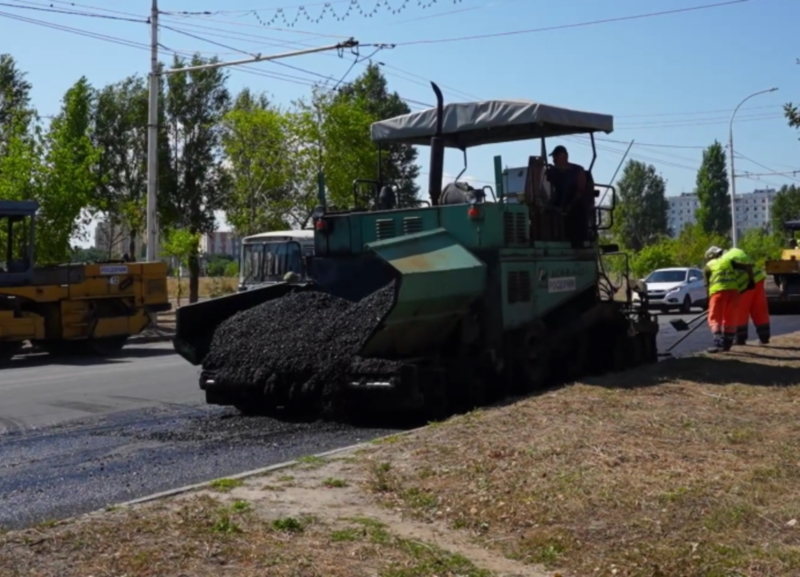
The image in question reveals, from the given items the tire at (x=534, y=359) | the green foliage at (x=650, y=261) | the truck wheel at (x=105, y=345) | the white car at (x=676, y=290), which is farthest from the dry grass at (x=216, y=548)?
the green foliage at (x=650, y=261)

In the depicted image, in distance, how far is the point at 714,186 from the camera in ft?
298

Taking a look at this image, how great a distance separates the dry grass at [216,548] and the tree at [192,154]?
4041 cm

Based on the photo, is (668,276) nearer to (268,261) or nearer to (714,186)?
(268,261)

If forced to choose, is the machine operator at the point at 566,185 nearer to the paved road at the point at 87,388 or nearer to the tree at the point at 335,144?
the paved road at the point at 87,388

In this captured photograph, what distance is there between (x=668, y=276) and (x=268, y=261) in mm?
14707

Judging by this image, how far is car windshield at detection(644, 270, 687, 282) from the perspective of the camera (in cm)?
3338

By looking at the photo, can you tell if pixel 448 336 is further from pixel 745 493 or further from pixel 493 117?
pixel 745 493

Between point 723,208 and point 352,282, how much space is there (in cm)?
8632

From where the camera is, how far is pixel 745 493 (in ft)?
21.5

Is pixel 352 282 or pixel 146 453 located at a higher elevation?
pixel 352 282

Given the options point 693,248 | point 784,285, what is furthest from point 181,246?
point 693,248

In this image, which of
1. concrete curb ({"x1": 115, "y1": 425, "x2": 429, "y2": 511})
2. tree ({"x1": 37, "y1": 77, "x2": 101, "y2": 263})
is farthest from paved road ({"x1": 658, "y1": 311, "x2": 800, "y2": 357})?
tree ({"x1": 37, "y1": 77, "x2": 101, "y2": 263})

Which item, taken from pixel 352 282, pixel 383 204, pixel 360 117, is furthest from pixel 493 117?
pixel 360 117

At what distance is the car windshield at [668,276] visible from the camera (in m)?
33.4
